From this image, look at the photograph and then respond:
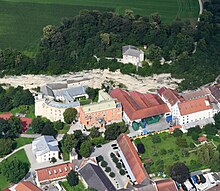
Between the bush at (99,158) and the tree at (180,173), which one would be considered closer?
the tree at (180,173)

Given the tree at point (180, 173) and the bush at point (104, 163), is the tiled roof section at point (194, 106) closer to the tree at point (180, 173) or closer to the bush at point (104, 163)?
the tree at point (180, 173)

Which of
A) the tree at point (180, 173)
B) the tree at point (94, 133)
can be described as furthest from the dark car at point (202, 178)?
the tree at point (94, 133)

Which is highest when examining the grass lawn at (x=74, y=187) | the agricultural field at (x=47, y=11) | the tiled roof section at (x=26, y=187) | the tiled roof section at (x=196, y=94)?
the agricultural field at (x=47, y=11)

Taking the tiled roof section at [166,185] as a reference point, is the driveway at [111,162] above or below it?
below

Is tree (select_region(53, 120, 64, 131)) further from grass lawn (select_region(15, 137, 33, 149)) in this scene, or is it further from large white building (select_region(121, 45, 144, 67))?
large white building (select_region(121, 45, 144, 67))

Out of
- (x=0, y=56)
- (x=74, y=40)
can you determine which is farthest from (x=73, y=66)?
(x=0, y=56)

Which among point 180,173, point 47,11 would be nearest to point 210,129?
point 180,173

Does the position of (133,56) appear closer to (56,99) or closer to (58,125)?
(56,99)
